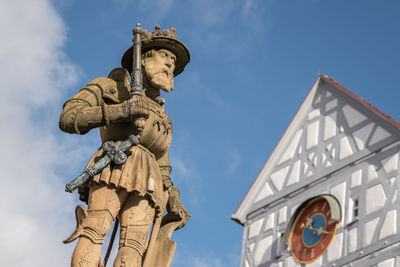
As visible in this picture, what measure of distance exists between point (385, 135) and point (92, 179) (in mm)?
20574

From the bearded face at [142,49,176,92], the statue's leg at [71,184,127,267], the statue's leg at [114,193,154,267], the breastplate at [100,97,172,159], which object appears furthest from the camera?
the bearded face at [142,49,176,92]

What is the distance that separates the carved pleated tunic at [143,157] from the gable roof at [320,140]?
19366 millimetres

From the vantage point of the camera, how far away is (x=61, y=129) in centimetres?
725

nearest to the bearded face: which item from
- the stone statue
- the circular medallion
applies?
the stone statue

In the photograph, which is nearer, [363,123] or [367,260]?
[367,260]

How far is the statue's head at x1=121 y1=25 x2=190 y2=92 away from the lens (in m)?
7.77

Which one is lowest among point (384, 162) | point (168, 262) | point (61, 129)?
point (168, 262)

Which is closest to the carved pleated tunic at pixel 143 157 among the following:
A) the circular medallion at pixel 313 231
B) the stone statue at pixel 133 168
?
the stone statue at pixel 133 168

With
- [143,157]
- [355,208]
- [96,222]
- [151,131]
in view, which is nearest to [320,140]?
[355,208]

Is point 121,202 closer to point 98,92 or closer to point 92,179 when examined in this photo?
point 92,179

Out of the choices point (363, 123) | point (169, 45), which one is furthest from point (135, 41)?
point (363, 123)

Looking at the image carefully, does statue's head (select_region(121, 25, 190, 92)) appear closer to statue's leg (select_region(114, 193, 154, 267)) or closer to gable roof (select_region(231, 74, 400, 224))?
statue's leg (select_region(114, 193, 154, 267))

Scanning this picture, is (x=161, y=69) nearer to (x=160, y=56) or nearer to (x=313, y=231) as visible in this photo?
(x=160, y=56)

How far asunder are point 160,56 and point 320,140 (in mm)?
21982
